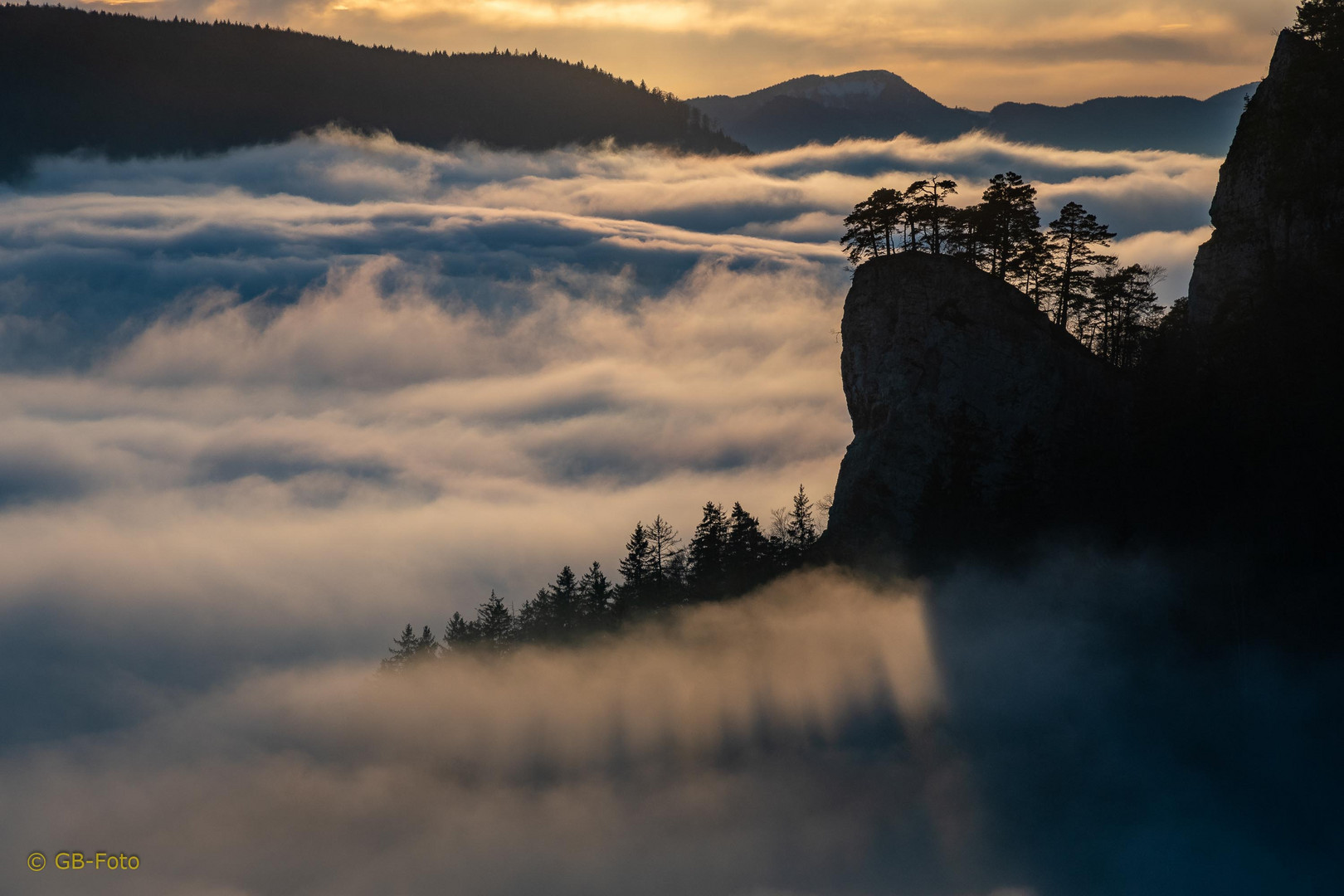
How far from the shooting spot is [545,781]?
72.8m

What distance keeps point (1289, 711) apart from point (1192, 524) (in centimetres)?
835

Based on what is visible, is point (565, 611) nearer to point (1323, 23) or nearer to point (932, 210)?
point (932, 210)

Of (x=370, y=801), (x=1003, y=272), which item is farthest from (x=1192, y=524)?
(x=370, y=801)

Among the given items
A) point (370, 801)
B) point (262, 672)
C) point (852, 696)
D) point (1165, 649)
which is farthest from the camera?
point (262, 672)

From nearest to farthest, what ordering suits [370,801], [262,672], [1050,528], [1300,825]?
[1300,825] → [1050,528] → [370,801] → [262,672]

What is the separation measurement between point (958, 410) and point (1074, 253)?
37.2 ft

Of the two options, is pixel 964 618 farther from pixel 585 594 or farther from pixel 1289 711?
pixel 585 594

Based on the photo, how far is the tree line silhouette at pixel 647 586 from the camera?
67.9 meters

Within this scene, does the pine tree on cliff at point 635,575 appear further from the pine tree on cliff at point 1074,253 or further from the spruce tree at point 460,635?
the pine tree on cliff at point 1074,253

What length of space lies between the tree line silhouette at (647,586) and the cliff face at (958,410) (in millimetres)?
8987

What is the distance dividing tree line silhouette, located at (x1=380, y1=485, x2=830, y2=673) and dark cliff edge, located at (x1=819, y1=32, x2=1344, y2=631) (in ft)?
27.4

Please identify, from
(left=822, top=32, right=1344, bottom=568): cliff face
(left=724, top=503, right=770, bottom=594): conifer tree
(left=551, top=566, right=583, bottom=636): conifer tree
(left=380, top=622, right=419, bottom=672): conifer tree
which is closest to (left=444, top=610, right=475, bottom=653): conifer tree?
(left=380, top=622, right=419, bottom=672): conifer tree

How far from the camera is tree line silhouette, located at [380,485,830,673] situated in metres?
67.9

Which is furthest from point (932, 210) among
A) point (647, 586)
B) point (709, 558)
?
point (647, 586)
